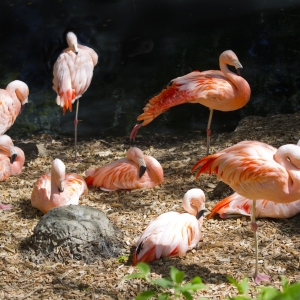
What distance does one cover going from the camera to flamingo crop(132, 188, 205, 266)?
356cm

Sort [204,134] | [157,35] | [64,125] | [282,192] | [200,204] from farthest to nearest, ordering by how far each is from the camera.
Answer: [157,35] → [64,125] → [204,134] → [200,204] → [282,192]

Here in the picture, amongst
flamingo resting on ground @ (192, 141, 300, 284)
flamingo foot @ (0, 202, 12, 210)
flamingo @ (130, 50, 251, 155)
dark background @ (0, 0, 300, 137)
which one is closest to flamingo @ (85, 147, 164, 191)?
flamingo @ (130, 50, 251, 155)

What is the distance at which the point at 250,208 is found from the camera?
13.6ft

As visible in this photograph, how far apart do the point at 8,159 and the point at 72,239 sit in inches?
79.4

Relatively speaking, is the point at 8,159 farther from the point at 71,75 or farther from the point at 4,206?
the point at 71,75

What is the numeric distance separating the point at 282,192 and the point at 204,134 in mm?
3699

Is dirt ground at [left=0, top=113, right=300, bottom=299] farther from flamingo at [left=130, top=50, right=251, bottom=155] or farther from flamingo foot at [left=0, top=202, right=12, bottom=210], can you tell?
flamingo at [left=130, top=50, right=251, bottom=155]

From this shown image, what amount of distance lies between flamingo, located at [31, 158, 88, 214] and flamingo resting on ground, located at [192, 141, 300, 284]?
1417mm

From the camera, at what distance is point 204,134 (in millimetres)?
6891

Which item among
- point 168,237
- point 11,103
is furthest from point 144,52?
point 168,237

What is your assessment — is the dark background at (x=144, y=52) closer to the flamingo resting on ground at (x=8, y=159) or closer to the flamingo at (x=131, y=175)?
the flamingo resting on ground at (x=8, y=159)

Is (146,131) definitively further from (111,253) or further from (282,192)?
(282,192)

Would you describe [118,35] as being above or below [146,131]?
above

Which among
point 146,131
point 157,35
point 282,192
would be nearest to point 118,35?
point 157,35
